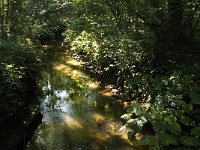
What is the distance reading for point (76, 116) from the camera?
9.27m

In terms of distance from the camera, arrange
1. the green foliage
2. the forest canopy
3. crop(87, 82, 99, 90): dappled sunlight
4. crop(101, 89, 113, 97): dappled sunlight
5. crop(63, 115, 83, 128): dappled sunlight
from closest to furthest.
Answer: the forest canopy < the green foliage < crop(63, 115, 83, 128): dappled sunlight < crop(101, 89, 113, 97): dappled sunlight < crop(87, 82, 99, 90): dappled sunlight

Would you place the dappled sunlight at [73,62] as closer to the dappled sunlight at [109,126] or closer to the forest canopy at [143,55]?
the forest canopy at [143,55]

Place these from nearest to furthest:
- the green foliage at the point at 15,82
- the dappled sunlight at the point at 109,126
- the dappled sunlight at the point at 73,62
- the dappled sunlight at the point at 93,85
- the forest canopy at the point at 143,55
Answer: the forest canopy at the point at 143,55
the green foliage at the point at 15,82
the dappled sunlight at the point at 109,126
the dappled sunlight at the point at 93,85
the dappled sunlight at the point at 73,62

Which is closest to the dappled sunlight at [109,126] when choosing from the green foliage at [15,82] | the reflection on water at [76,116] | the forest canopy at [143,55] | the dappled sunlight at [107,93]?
the reflection on water at [76,116]

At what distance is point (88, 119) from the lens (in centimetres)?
902

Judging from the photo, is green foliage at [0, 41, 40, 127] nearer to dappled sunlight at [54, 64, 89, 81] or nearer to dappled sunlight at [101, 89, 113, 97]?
dappled sunlight at [54, 64, 89, 81]

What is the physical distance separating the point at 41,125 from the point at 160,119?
17.2 feet

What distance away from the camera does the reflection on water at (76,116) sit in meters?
7.65

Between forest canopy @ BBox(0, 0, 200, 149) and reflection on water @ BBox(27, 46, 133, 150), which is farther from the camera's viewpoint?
reflection on water @ BBox(27, 46, 133, 150)

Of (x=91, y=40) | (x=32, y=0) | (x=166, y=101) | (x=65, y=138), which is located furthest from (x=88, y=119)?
(x=32, y=0)

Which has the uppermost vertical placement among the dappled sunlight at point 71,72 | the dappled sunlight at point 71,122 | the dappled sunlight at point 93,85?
the dappled sunlight at point 71,72

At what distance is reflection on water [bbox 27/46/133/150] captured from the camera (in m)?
7.65

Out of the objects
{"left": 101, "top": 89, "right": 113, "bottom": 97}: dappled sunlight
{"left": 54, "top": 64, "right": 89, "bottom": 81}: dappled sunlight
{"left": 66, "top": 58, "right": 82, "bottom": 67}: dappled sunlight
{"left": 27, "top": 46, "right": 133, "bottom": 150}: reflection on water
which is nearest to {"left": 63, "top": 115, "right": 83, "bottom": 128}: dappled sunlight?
{"left": 27, "top": 46, "right": 133, "bottom": 150}: reflection on water

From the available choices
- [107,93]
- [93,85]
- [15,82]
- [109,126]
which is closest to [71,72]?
[93,85]
